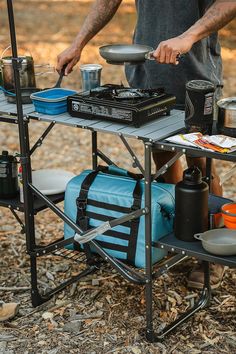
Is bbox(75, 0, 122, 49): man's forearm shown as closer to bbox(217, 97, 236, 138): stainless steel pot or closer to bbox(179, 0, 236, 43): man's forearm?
bbox(179, 0, 236, 43): man's forearm

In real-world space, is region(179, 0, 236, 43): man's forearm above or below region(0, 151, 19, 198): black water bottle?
above

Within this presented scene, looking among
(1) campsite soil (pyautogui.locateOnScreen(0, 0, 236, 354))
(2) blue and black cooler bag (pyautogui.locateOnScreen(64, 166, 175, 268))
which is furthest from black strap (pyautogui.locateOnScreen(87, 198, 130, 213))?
(1) campsite soil (pyautogui.locateOnScreen(0, 0, 236, 354))

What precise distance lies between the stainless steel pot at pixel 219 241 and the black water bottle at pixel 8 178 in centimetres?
116

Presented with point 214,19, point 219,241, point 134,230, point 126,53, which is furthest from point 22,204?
point 214,19

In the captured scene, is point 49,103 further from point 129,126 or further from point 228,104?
point 228,104

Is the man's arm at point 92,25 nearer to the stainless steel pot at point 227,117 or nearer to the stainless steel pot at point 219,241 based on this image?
the stainless steel pot at point 227,117

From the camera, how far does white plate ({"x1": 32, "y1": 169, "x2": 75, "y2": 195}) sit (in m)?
4.16

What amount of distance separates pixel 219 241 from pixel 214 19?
1.10 m

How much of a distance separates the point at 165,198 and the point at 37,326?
3.27 feet

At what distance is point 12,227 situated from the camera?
16.6ft

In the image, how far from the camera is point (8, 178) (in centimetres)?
404

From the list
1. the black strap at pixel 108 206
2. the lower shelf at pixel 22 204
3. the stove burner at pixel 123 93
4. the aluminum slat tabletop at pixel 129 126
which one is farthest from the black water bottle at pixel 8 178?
the stove burner at pixel 123 93

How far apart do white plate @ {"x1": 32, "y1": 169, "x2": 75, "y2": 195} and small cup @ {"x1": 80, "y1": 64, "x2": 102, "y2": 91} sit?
1.97 feet

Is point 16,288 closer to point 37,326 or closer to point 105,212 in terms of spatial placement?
point 37,326
